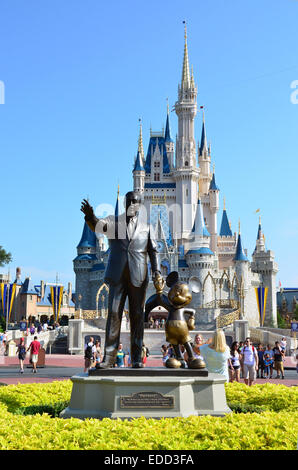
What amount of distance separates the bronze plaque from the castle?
5100 cm

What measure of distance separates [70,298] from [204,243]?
33387 mm

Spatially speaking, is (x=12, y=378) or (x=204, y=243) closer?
(x=12, y=378)

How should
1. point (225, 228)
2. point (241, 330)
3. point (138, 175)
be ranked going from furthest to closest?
1. point (225, 228)
2. point (138, 175)
3. point (241, 330)

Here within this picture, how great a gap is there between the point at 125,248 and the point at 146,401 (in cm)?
206

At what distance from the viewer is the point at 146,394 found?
618 cm

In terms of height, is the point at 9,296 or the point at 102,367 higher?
the point at 9,296

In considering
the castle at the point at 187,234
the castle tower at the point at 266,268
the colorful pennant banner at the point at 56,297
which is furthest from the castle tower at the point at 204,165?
the colorful pennant banner at the point at 56,297

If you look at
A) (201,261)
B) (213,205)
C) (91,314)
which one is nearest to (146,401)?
(91,314)

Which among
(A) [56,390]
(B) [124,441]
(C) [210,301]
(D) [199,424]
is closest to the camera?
(B) [124,441]

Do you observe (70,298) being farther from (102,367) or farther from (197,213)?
(102,367)

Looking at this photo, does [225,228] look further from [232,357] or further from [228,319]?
[232,357]

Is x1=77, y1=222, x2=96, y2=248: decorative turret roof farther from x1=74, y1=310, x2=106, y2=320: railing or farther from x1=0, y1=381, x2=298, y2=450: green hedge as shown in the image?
x1=0, y1=381, x2=298, y2=450: green hedge

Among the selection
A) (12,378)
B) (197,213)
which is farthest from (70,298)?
(12,378)

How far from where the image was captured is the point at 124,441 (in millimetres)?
4680
